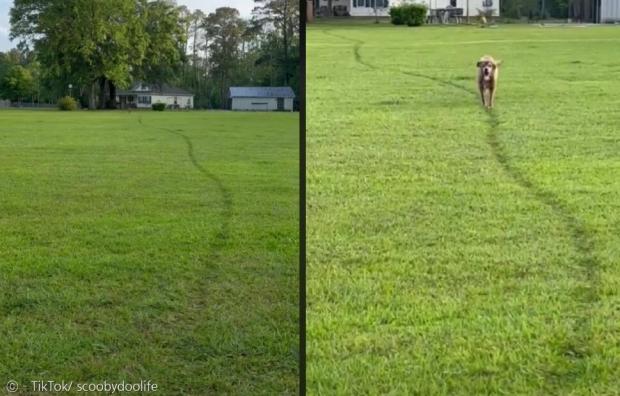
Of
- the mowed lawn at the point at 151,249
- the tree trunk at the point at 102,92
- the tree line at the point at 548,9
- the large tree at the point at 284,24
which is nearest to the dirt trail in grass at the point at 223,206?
the mowed lawn at the point at 151,249

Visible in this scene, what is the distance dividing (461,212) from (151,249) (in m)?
0.70

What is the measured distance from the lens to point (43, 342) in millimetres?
1452

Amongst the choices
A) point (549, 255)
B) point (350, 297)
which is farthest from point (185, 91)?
point (549, 255)

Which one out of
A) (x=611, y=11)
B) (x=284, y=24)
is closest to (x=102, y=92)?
(x=284, y=24)

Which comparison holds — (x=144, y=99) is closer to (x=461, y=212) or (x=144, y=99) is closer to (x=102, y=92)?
(x=102, y=92)

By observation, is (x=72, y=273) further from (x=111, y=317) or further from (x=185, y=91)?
(x=185, y=91)

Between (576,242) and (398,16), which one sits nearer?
(576,242)

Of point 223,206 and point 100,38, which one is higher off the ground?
point 100,38

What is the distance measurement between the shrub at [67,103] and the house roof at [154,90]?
0.33ft

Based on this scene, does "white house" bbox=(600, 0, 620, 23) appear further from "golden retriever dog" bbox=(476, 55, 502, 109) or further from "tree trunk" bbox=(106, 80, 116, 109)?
"tree trunk" bbox=(106, 80, 116, 109)

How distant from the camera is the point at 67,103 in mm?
1556

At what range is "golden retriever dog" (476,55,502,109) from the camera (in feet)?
5.28

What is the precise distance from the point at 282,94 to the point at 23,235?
2.17ft
